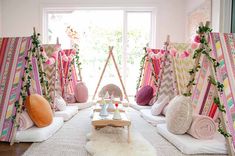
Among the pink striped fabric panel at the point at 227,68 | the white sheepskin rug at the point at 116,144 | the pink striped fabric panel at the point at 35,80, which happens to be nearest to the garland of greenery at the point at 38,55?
the pink striped fabric panel at the point at 35,80

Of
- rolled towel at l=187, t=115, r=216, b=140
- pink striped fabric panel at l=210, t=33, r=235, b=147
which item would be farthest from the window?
rolled towel at l=187, t=115, r=216, b=140

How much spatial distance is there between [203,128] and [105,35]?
14.6 ft

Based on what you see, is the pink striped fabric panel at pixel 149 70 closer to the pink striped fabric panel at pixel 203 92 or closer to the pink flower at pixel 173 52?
the pink flower at pixel 173 52

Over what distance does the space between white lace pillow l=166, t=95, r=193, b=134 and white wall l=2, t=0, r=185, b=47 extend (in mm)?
3570

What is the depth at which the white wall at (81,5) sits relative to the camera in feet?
20.2

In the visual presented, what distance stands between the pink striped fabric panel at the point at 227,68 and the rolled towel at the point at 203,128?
0.85 ft

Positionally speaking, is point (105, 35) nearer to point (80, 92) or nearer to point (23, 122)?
point (80, 92)

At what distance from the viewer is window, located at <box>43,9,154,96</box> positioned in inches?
252

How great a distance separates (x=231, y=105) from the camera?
2.54 metres

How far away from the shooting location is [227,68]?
2.66 metres

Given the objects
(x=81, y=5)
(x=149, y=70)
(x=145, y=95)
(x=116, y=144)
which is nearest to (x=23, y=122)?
(x=116, y=144)

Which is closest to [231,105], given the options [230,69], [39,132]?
[230,69]

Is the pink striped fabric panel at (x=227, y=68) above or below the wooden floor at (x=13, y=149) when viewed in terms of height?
above

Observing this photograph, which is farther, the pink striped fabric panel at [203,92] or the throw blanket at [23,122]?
the pink striped fabric panel at [203,92]
